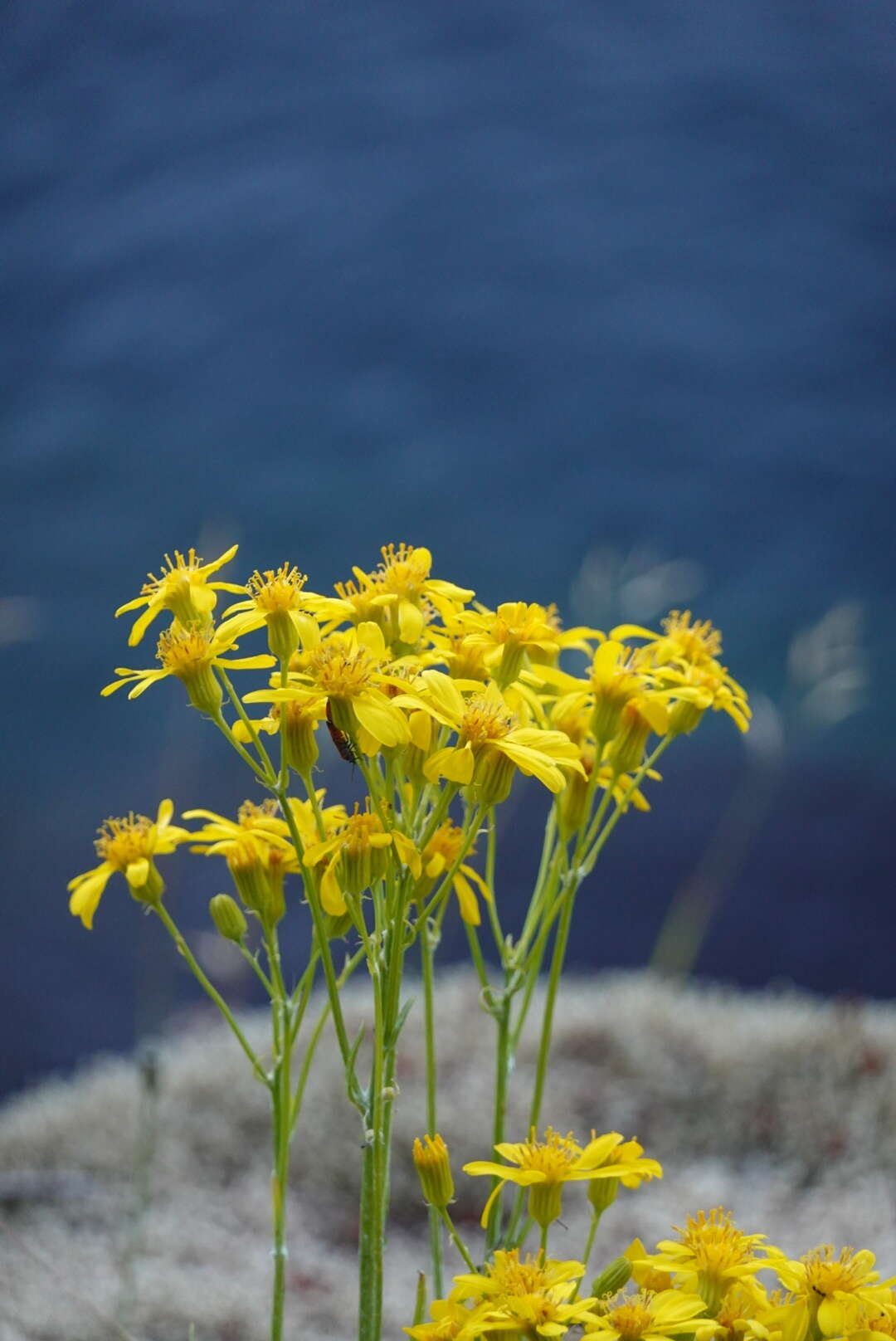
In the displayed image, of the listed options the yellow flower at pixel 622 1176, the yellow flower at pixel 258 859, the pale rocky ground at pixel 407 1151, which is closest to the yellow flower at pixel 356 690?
the yellow flower at pixel 258 859

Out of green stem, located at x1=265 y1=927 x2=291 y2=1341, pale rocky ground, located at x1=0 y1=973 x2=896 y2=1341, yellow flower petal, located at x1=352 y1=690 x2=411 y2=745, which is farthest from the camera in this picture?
pale rocky ground, located at x1=0 y1=973 x2=896 y2=1341

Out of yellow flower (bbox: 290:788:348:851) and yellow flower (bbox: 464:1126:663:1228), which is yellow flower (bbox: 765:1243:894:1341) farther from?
yellow flower (bbox: 290:788:348:851)

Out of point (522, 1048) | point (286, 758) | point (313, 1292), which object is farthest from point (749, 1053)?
point (286, 758)

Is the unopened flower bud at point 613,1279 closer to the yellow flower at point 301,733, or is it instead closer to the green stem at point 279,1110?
the green stem at point 279,1110

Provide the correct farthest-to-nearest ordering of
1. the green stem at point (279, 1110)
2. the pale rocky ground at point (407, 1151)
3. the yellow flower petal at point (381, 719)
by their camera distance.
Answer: the pale rocky ground at point (407, 1151)
the green stem at point (279, 1110)
the yellow flower petal at point (381, 719)

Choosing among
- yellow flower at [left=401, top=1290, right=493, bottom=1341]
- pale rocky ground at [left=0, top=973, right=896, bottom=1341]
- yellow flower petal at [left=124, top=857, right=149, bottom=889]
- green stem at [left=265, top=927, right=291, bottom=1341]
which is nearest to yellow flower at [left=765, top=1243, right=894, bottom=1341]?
yellow flower at [left=401, top=1290, right=493, bottom=1341]

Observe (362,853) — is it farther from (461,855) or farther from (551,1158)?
(551,1158)
